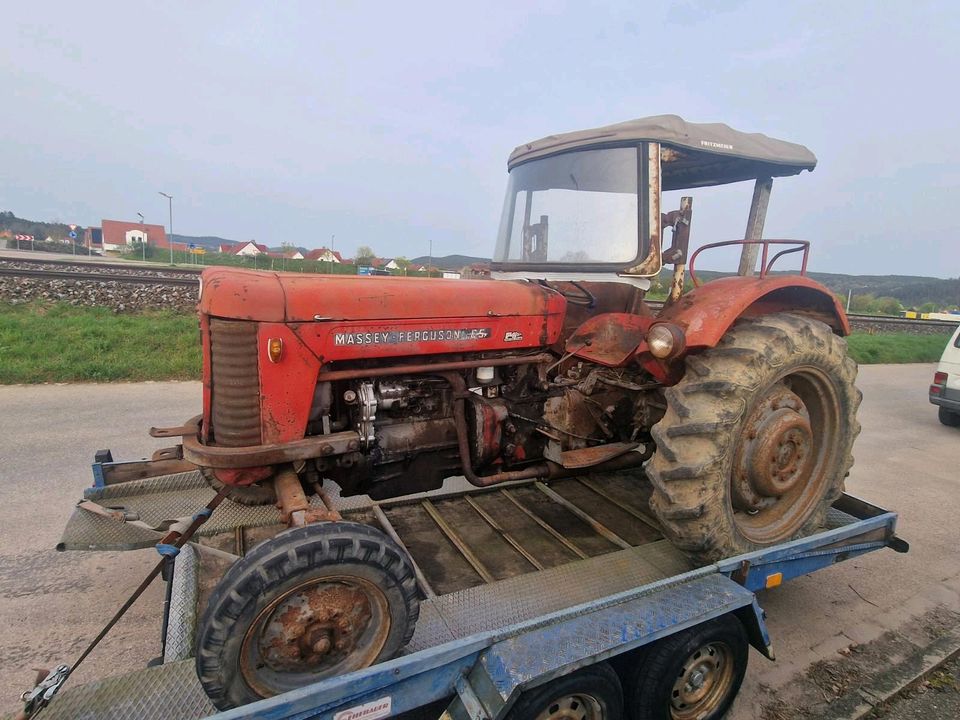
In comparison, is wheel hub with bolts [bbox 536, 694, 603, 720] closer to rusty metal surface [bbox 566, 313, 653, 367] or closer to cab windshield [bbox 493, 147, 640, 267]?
rusty metal surface [bbox 566, 313, 653, 367]

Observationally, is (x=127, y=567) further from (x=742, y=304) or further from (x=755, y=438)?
(x=742, y=304)

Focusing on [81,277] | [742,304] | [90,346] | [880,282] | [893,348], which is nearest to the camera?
[742,304]

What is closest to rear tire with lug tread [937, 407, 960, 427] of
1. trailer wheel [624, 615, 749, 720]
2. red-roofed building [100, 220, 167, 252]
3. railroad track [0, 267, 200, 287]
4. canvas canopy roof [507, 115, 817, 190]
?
canvas canopy roof [507, 115, 817, 190]

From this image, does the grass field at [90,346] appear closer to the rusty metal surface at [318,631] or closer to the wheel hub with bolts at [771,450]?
the rusty metal surface at [318,631]

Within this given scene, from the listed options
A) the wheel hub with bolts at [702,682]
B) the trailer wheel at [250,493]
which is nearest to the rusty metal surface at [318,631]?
the trailer wheel at [250,493]

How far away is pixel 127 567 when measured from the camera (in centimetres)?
363

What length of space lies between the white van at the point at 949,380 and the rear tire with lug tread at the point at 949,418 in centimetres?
14

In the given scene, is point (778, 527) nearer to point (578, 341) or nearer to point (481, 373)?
point (578, 341)

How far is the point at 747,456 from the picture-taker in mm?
3168

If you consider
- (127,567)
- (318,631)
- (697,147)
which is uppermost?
(697,147)

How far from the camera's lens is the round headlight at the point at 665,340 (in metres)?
2.85

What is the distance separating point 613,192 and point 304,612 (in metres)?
2.72

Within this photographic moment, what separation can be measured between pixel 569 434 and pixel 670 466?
2.58ft

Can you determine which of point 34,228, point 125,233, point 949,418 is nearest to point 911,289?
point 949,418
